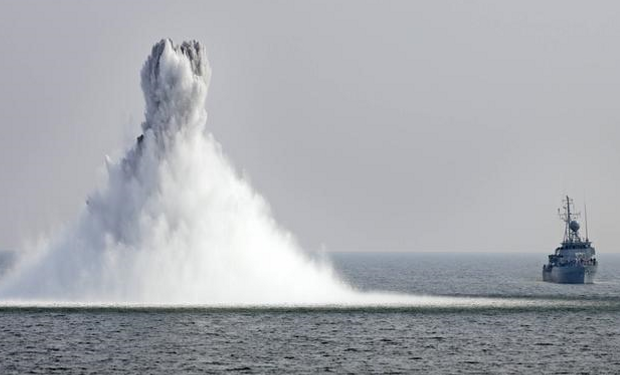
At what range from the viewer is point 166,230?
92.0m

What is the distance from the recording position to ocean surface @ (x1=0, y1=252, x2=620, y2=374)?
60.2m

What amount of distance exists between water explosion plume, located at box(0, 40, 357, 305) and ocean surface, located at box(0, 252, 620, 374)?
463 centimetres

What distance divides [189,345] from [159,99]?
108 ft

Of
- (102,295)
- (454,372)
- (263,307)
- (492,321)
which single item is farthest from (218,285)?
(454,372)

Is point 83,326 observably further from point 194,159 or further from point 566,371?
point 566,371

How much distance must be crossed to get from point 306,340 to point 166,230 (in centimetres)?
2453

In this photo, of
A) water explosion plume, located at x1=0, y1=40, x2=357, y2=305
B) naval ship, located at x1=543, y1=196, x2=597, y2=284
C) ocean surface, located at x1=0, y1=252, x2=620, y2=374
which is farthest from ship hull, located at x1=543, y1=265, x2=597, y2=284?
water explosion plume, located at x1=0, y1=40, x2=357, y2=305

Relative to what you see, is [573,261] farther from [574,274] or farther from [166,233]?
[166,233]

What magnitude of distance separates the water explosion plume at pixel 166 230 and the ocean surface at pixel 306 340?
182 inches

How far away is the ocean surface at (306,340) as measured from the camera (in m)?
60.2

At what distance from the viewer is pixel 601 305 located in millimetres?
110062

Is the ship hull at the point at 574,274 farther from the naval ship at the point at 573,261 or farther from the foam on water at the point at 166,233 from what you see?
the foam on water at the point at 166,233

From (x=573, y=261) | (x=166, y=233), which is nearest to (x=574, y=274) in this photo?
(x=573, y=261)

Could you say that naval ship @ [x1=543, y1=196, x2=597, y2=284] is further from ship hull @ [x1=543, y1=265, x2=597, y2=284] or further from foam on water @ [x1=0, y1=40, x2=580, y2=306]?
foam on water @ [x1=0, y1=40, x2=580, y2=306]
